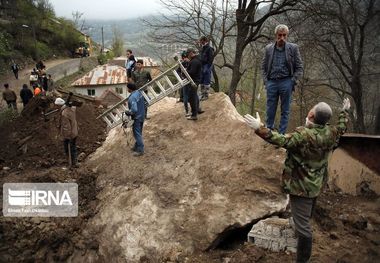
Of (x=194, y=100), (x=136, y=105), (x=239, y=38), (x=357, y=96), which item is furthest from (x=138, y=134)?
(x=357, y=96)

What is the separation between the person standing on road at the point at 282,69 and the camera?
245 inches

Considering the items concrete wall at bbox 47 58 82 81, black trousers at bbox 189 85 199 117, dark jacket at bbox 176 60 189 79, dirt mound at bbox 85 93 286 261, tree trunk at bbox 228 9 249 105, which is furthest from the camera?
concrete wall at bbox 47 58 82 81

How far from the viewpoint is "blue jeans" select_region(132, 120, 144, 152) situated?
794 cm

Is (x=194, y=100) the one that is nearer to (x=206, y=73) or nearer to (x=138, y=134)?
(x=206, y=73)

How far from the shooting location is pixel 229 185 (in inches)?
256

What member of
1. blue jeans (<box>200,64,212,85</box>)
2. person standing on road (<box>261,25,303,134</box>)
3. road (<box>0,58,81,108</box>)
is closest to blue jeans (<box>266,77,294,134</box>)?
person standing on road (<box>261,25,303,134</box>)

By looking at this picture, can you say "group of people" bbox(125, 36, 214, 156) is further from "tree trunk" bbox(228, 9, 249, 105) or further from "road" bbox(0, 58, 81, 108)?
Answer: "road" bbox(0, 58, 81, 108)

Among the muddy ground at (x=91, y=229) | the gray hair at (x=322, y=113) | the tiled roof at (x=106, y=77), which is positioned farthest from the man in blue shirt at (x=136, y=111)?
the tiled roof at (x=106, y=77)

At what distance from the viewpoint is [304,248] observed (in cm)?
436

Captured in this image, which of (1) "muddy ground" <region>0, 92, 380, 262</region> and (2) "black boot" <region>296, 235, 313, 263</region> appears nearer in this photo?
(2) "black boot" <region>296, 235, 313, 263</region>

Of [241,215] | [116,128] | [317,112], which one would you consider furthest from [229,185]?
[116,128]

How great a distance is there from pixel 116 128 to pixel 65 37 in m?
34.6

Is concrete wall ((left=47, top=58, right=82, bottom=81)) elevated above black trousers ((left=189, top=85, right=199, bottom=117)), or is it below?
A: below

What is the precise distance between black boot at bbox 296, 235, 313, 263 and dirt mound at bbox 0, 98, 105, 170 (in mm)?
6740
